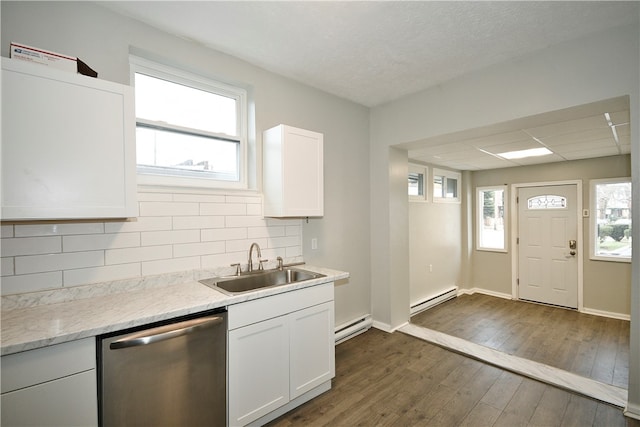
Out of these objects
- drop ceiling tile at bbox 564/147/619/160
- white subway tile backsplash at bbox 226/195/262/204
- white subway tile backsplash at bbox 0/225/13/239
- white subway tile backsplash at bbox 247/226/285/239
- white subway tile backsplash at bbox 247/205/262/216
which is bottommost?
white subway tile backsplash at bbox 247/226/285/239

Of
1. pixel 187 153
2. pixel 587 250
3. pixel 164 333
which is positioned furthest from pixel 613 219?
pixel 164 333

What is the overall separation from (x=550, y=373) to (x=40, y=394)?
3.51 m

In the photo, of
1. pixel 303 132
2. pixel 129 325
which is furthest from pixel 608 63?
pixel 129 325

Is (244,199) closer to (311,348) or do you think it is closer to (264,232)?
(264,232)

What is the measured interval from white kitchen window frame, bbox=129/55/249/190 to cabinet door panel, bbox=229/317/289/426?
1168 millimetres

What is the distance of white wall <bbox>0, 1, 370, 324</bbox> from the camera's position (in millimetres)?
1702

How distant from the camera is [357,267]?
348 cm

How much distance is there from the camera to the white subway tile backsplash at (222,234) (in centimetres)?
228

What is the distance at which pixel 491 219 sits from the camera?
5715 mm

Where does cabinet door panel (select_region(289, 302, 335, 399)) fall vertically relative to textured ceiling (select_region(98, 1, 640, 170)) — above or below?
below

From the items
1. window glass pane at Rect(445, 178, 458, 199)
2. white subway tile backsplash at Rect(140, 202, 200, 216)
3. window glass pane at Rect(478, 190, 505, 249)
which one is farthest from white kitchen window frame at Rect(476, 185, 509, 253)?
white subway tile backsplash at Rect(140, 202, 200, 216)

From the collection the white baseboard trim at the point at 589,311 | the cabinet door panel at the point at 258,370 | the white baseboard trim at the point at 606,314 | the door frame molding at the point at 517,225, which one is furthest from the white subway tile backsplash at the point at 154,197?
the white baseboard trim at the point at 606,314

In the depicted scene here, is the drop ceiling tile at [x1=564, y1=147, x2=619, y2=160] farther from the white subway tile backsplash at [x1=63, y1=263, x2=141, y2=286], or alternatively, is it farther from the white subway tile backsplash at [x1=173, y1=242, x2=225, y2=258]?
the white subway tile backsplash at [x1=63, y1=263, x2=141, y2=286]

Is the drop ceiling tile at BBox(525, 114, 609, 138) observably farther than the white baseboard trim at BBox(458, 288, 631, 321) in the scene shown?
No
